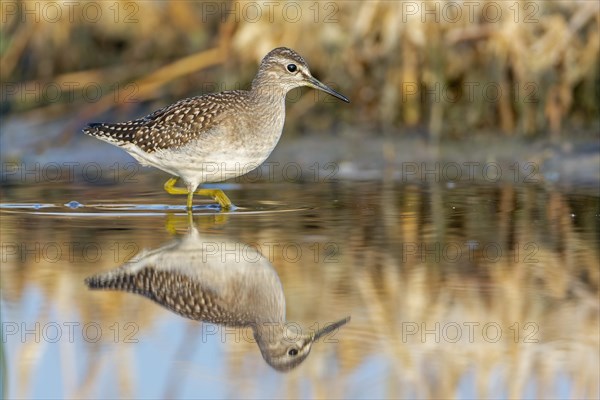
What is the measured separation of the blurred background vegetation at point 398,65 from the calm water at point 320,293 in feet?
6.91

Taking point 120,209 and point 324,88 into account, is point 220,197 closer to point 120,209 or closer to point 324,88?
point 120,209

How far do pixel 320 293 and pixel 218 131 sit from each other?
3193 mm

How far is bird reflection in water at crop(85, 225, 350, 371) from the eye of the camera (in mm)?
5473

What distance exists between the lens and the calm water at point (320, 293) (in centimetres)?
484

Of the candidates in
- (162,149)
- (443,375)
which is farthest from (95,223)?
→ (443,375)

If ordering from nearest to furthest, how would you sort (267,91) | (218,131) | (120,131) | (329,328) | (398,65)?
(329,328) → (218,131) → (267,91) → (120,131) → (398,65)

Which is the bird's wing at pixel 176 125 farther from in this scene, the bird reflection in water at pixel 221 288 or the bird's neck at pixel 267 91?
the bird reflection in water at pixel 221 288

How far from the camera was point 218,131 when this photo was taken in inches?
367

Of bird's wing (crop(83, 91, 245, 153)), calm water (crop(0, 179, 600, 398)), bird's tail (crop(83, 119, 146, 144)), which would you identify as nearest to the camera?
calm water (crop(0, 179, 600, 398))

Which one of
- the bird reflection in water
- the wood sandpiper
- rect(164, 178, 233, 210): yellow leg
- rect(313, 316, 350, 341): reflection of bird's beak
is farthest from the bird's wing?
rect(313, 316, 350, 341): reflection of bird's beak

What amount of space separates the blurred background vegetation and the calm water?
2.11 metres

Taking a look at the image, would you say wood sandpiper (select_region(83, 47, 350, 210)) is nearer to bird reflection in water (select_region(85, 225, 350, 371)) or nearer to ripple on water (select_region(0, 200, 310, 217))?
ripple on water (select_region(0, 200, 310, 217))

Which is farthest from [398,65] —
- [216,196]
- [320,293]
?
[320,293]

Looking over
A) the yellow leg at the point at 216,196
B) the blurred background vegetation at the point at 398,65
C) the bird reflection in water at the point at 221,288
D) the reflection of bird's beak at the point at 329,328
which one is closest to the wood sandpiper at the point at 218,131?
the yellow leg at the point at 216,196
